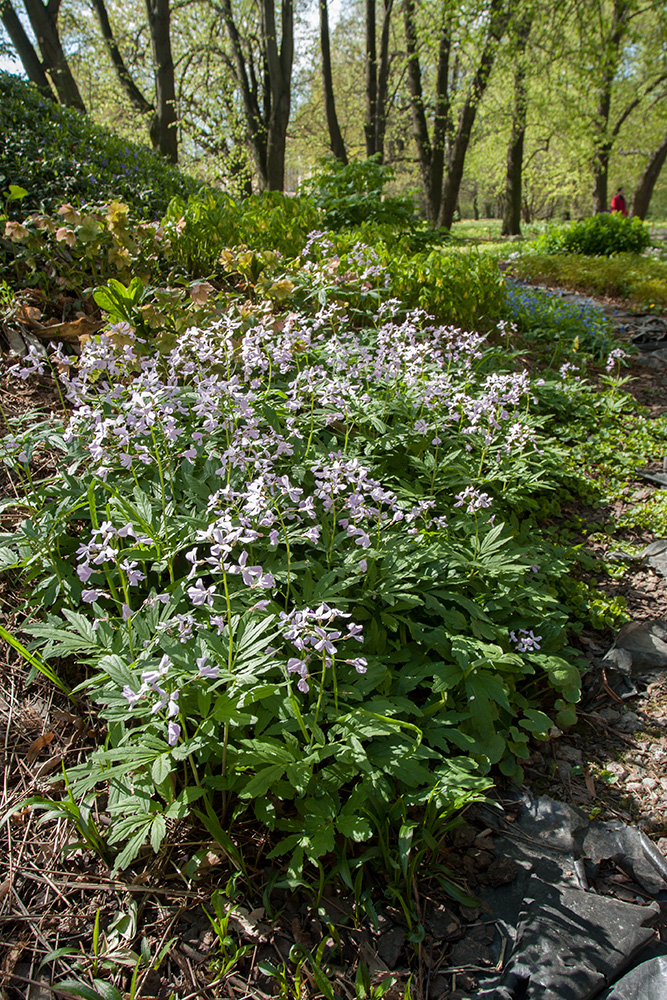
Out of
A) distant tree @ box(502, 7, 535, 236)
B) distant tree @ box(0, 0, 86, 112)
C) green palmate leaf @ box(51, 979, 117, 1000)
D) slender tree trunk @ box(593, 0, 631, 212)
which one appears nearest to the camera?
green palmate leaf @ box(51, 979, 117, 1000)

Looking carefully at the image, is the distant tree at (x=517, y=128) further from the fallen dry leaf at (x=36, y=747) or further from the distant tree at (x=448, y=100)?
the fallen dry leaf at (x=36, y=747)

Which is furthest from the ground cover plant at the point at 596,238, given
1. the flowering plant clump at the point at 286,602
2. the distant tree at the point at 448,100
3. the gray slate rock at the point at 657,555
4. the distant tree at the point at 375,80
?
the flowering plant clump at the point at 286,602

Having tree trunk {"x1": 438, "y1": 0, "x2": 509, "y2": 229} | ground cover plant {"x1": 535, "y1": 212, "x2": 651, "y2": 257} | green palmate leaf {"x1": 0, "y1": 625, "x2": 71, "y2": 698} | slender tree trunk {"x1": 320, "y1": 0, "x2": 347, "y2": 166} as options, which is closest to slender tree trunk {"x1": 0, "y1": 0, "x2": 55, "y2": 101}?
slender tree trunk {"x1": 320, "y1": 0, "x2": 347, "y2": 166}

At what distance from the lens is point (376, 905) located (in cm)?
191

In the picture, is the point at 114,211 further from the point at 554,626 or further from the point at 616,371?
the point at 616,371

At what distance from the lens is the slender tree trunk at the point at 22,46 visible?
509 inches

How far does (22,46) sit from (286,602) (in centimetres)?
1718

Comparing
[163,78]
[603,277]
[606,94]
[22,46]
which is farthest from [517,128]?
[22,46]

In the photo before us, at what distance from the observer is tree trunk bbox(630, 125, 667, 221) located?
20.9 m

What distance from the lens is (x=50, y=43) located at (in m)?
13.6

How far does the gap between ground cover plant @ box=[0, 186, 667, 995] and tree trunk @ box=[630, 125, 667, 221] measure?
883 inches

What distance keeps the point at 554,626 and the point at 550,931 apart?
136 cm

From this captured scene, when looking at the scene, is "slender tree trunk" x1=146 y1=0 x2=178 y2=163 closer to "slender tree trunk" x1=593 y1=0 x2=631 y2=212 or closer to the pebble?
"slender tree trunk" x1=593 y1=0 x2=631 y2=212

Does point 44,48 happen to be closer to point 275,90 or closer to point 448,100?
point 275,90
